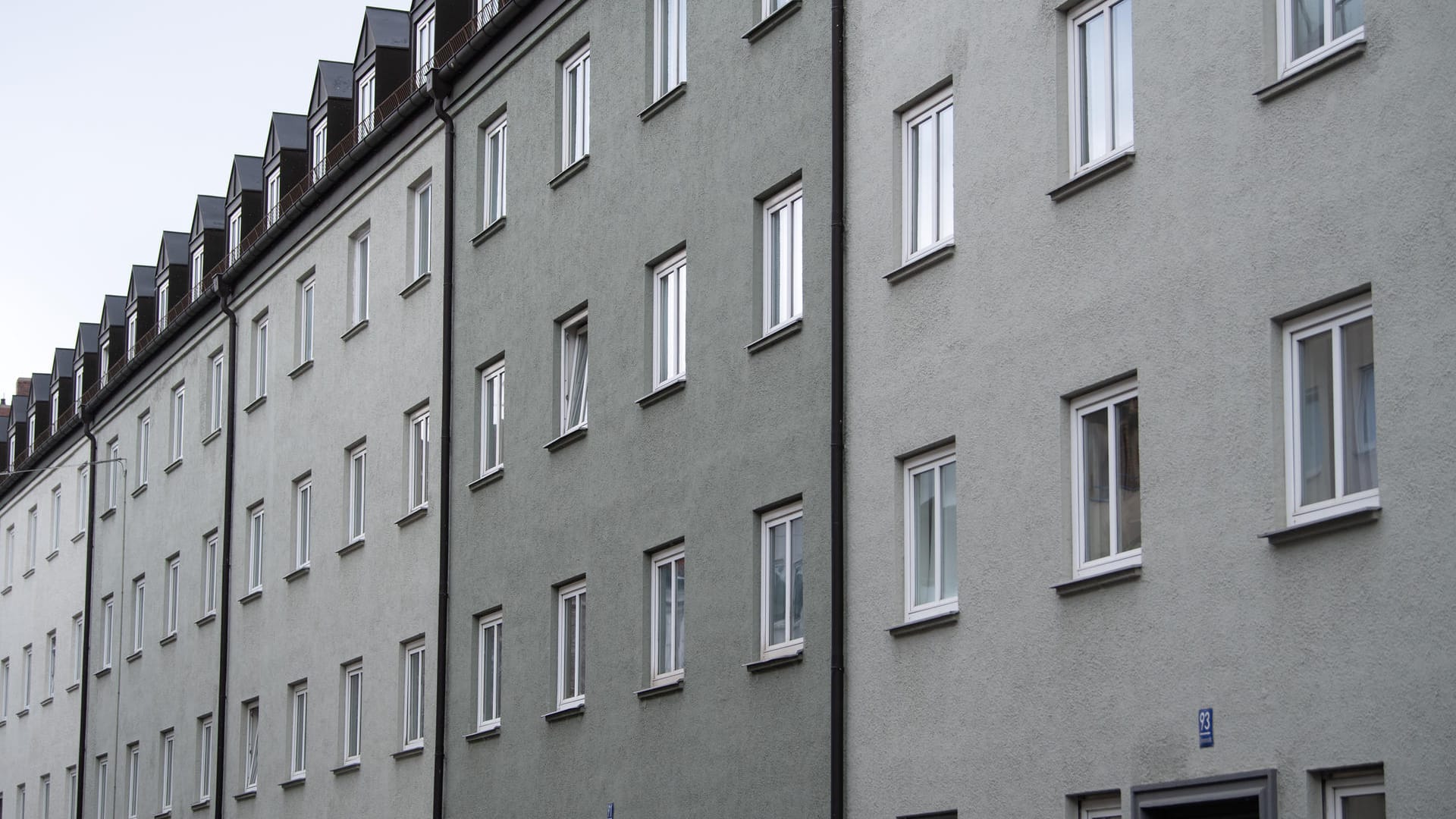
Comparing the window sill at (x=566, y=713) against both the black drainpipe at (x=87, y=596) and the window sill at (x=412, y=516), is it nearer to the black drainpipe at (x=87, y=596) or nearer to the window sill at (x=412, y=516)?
the window sill at (x=412, y=516)

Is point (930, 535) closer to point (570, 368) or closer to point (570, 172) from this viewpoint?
point (570, 368)

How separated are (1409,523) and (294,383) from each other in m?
23.6

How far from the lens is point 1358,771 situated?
1270 centimetres

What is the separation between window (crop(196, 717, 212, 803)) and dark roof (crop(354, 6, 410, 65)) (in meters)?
11.5

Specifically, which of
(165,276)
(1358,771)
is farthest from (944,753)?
(165,276)

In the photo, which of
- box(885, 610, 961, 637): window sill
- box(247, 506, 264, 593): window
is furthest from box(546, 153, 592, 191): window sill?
box(247, 506, 264, 593): window

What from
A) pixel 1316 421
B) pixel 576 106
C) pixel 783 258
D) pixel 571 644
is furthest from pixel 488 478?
pixel 1316 421

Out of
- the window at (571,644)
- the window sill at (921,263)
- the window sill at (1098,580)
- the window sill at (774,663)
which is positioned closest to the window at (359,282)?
the window at (571,644)

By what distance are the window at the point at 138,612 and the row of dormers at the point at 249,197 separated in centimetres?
476

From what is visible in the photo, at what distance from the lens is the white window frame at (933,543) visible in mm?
17188

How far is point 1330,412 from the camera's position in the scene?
44.1 ft

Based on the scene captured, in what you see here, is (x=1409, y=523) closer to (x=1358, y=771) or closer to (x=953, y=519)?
(x=1358, y=771)

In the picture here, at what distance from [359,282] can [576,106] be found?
7.70 m

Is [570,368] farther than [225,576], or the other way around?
[225,576]
